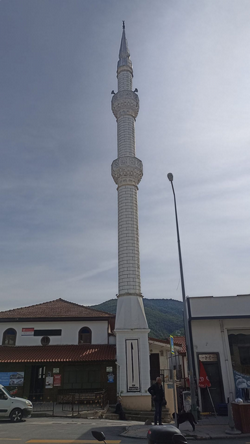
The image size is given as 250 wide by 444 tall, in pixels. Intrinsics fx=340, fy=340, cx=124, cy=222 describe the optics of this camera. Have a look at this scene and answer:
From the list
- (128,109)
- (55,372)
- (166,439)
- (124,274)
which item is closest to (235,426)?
(166,439)

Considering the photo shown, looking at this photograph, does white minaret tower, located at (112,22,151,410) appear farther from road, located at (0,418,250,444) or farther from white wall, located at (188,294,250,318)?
road, located at (0,418,250,444)

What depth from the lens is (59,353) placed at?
2450cm

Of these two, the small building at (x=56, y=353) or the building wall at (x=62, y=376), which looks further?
the small building at (x=56, y=353)

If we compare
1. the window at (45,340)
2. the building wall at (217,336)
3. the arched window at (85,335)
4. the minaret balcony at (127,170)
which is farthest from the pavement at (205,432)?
the minaret balcony at (127,170)

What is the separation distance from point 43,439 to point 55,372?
14913 millimetres

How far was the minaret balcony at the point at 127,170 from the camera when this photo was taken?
89.7ft

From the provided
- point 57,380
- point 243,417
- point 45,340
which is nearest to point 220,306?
point 243,417

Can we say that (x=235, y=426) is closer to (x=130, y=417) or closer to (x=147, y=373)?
(x=130, y=417)

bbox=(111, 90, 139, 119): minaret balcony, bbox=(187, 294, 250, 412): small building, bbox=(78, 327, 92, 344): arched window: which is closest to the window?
bbox=(78, 327, 92, 344): arched window

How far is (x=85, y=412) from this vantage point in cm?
1841

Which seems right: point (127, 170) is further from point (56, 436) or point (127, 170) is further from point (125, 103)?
point (56, 436)

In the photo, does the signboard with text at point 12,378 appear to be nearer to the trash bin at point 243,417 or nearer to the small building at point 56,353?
the small building at point 56,353

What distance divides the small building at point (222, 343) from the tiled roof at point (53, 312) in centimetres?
1093

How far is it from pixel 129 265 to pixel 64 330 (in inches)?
295
